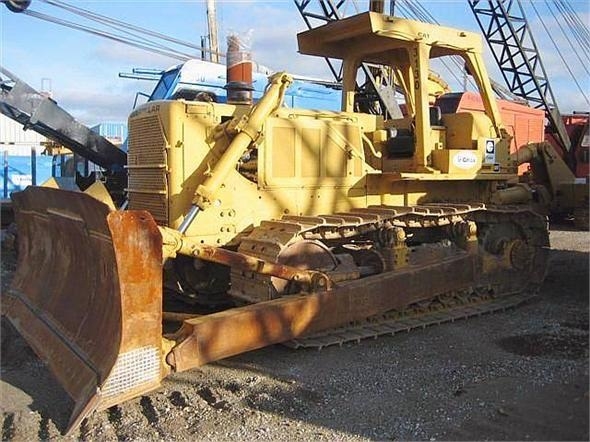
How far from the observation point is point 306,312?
5414 millimetres

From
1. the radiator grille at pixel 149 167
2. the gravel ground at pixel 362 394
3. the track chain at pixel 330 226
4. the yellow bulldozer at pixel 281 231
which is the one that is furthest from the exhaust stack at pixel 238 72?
the gravel ground at pixel 362 394

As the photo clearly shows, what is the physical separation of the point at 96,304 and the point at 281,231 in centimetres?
181

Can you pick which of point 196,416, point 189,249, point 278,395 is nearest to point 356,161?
point 189,249

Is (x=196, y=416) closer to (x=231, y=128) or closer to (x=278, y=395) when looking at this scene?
(x=278, y=395)

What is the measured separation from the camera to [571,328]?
20.6 feet

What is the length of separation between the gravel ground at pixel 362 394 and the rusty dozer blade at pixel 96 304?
9.5 inches

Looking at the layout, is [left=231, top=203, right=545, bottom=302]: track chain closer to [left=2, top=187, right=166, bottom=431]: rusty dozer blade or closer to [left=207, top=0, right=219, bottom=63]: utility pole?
[left=2, top=187, right=166, bottom=431]: rusty dozer blade

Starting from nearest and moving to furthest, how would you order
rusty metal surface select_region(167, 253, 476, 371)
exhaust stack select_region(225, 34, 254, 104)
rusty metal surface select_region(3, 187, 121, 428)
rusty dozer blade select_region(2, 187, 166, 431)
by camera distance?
1. rusty dozer blade select_region(2, 187, 166, 431)
2. rusty metal surface select_region(3, 187, 121, 428)
3. rusty metal surface select_region(167, 253, 476, 371)
4. exhaust stack select_region(225, 34, 254, 104)

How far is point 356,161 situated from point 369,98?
594 centimetres

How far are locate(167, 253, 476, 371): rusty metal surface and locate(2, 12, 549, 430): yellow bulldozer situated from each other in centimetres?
2

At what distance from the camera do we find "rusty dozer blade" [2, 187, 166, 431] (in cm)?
423

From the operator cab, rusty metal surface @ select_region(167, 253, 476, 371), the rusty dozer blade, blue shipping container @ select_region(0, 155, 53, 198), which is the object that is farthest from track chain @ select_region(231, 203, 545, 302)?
blue shipping container @ select_region(0, 155, 53, 198)

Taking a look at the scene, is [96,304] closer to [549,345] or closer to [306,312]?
[306,312]

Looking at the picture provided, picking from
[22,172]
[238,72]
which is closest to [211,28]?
[22,172]
